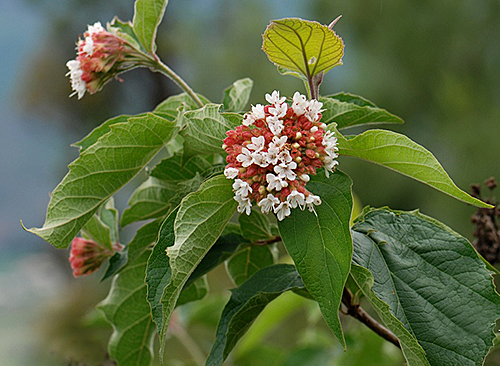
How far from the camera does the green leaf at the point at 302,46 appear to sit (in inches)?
14.7

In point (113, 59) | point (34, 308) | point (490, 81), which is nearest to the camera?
point (113, 59)

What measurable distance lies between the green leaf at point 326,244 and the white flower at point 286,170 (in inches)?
1.2

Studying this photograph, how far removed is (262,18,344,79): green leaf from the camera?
375mm

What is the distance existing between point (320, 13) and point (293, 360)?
A: 3032 millimetres

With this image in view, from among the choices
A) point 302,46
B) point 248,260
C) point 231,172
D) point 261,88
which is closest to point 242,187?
point 231,172

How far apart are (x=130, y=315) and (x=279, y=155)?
10.5 inches

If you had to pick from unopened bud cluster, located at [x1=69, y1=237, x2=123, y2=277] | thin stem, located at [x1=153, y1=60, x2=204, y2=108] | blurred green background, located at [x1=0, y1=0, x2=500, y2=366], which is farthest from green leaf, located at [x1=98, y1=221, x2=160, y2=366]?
blurred green background, located at [x1=0, y1=0, x2=500, y2=366]

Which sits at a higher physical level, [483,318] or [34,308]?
[483,318]

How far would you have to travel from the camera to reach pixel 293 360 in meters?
0.78

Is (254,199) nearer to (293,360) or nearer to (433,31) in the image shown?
(293,360)

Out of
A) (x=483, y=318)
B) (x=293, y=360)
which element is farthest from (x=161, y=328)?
(x=293, y=360)

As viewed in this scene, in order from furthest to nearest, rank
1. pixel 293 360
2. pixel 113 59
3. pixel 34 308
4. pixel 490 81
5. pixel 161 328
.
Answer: pixel 34 308 < pixel 490 81 < pixel 293 360 < pixel 113 59 < pixel 161 328

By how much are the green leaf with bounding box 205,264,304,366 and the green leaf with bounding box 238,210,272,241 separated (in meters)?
0.03

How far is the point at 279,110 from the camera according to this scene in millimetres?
364
